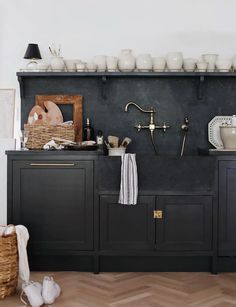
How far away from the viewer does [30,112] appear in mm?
3928

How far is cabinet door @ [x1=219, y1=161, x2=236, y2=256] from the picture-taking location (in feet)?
11.6

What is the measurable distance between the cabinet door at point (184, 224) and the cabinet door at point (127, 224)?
0.22ft

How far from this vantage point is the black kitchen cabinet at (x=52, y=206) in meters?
3.53

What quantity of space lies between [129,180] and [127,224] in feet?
1.12

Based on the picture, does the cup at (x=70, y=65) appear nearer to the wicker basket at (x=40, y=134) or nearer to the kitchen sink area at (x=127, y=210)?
the wicker basket at (x=40, y=134)

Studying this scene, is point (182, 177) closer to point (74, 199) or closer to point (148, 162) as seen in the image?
point (148, 162)

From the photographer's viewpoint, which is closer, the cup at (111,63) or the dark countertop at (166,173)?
the dark countertop at (166,173)

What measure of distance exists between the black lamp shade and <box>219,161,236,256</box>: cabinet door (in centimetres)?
172

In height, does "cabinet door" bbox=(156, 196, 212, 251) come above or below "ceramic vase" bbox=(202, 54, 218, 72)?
below

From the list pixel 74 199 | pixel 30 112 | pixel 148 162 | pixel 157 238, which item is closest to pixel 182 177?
pixel 148 162

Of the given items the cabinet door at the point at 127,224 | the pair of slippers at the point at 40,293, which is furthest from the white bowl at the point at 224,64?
the pair of slippers at the point at 40,293

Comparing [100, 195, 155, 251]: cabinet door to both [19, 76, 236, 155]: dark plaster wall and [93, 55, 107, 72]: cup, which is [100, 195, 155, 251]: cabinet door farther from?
[93, 55, 107, 72]: cup

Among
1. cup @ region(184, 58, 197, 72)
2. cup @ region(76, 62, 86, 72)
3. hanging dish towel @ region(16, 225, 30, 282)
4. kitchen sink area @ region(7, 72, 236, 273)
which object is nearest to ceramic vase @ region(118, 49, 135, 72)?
cup @ region(76, 62, 86, 72)

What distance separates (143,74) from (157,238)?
4.28 feet
